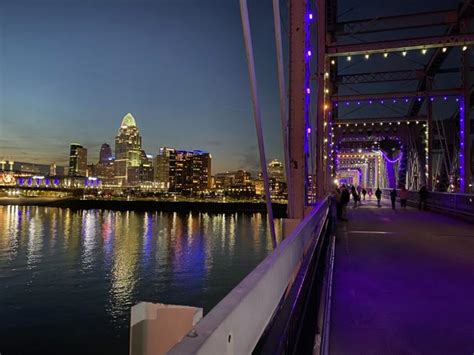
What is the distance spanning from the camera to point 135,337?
2.44m

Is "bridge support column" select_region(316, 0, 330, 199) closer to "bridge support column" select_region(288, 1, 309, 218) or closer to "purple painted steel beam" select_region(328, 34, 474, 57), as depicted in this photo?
"purple painted steel beam" select_region(328, 34, 474, 57)

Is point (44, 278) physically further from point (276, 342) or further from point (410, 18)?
point (276, 342)

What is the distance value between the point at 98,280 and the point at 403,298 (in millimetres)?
30009

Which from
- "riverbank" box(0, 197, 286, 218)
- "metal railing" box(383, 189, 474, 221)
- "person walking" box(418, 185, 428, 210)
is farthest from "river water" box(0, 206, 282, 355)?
"riverbank" box(0, 197, 286, 218)

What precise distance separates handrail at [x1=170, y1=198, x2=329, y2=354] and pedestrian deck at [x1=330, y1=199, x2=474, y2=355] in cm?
199

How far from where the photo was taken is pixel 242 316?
1241mm

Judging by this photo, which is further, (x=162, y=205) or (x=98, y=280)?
(x=162, y=205)

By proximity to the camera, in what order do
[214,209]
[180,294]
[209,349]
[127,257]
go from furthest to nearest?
[214,209]
[127,257]
[180,294]
[209,349]

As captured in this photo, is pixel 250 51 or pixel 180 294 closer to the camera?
pixel 250 51

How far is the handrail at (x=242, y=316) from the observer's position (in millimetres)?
945

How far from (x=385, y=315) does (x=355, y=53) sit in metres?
14.2

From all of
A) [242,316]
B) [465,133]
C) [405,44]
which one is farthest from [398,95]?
[242,316]

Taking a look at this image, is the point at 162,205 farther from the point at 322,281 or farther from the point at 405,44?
the point at 322,281

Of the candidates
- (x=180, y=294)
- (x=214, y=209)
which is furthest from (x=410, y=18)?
(x=214, y=209)
